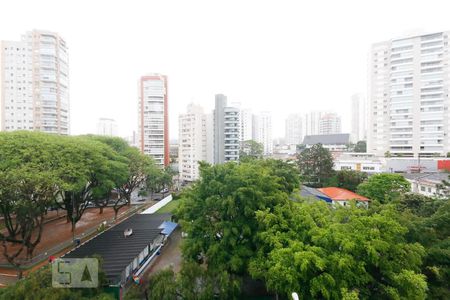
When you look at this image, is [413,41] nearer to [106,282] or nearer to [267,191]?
[267,191]

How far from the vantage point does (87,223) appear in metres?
A: 19.8

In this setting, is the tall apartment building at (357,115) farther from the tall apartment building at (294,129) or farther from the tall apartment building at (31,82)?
the tall apartment building at (31,82)

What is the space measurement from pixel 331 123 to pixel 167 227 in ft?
301

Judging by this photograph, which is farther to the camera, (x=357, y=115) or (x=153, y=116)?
(x=357, y=115)

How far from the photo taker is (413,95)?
3831 centimetres

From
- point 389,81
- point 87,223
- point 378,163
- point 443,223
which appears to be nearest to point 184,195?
point 443,223

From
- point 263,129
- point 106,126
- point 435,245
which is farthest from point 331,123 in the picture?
point 435,245

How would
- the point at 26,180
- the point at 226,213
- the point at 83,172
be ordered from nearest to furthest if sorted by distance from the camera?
1. the point at 226,213
2. the point at 26,180
3. the point at 83,172

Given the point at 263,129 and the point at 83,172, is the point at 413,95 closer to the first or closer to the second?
the point at 83,172

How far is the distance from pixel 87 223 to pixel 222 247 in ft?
54.0

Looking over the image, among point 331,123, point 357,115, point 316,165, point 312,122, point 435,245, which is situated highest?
point 357,115

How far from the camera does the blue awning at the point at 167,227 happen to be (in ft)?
51.6

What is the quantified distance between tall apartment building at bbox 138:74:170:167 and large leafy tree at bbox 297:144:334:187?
26699mm

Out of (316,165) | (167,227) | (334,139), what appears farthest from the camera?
(334,139)
